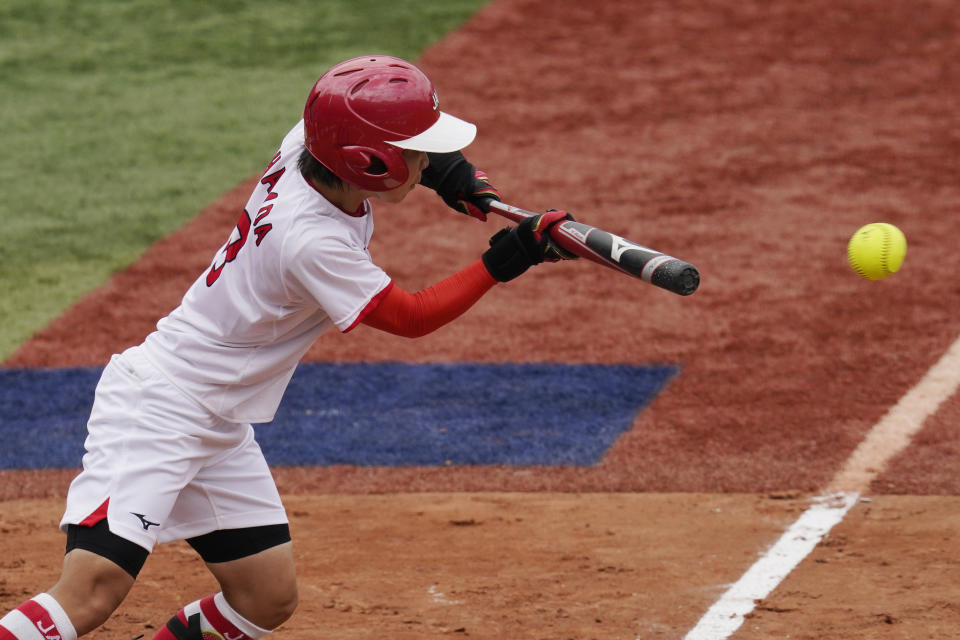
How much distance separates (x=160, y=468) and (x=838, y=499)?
2.95 m

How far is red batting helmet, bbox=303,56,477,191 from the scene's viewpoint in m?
3.46

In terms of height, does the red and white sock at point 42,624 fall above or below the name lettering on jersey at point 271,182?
below

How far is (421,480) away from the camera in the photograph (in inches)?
228

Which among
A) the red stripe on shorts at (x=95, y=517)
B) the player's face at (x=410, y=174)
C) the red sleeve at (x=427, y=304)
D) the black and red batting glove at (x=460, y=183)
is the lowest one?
the red stripe on shorts at (x=95, y=517)

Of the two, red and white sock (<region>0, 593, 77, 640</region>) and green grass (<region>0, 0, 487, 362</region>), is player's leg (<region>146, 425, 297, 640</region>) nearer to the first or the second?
red and white sock (<region>0, 593, 77, 640</region>)

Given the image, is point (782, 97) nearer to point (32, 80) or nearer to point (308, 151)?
point (32, 80)

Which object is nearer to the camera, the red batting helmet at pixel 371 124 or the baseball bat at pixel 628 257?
the baseball bat at pixel 628 257

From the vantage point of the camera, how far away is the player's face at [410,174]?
3.56 meters

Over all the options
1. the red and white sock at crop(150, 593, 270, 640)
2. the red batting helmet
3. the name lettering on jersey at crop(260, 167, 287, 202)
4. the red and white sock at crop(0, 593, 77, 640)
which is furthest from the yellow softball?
the red and white sock at crop(0, 593, 77, 640)

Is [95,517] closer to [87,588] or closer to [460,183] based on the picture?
[87,588]

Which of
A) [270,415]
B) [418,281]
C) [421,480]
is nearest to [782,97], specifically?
[418,281]

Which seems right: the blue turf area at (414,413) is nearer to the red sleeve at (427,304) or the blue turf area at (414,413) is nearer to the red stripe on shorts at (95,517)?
the red sleeve at (427,304)

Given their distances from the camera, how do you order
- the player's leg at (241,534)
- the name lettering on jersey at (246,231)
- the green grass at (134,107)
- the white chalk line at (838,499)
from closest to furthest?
1. the name lettering on jersey at (246,231)
2. the player's leg at (241,534)
3. the white chalk line at (838,499)
4. the green grass at (134,107)

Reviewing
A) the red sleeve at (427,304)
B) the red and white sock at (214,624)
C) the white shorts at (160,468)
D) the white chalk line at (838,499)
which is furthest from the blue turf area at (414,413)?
the red sleeve at (427,304)
